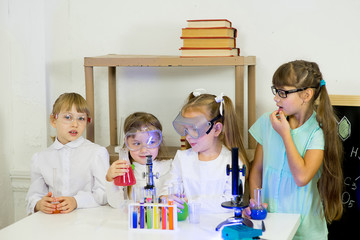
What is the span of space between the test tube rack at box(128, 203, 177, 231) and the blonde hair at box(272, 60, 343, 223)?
875mm

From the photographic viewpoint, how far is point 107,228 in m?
2.17

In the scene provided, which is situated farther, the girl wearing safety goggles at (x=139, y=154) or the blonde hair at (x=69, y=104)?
the blonde hair at (x=69, y=104)

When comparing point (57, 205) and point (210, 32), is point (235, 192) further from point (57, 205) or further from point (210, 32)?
point (210, 32)

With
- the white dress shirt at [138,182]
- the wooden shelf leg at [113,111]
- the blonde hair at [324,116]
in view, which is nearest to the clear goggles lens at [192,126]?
the white dress shirt at [138,182]

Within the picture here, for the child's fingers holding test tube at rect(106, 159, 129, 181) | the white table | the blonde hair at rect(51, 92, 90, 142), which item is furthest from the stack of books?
the white table

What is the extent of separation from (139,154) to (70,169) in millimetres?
396

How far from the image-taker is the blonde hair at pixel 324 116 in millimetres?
2549

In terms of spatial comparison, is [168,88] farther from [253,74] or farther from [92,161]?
[92,161]

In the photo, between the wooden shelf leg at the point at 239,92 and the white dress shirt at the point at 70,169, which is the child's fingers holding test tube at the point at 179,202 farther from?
the wooden shelf leg at the point at 239,92

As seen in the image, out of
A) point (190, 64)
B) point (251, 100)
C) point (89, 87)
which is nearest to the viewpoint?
point (190, 64)

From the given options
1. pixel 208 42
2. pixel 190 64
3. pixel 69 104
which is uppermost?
pixel 208 42

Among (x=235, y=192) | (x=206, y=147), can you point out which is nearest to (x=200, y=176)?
(x=206, y=147)

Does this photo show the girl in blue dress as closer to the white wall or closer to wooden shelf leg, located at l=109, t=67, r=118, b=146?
the white wall

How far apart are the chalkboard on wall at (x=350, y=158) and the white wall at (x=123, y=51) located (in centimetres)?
32
